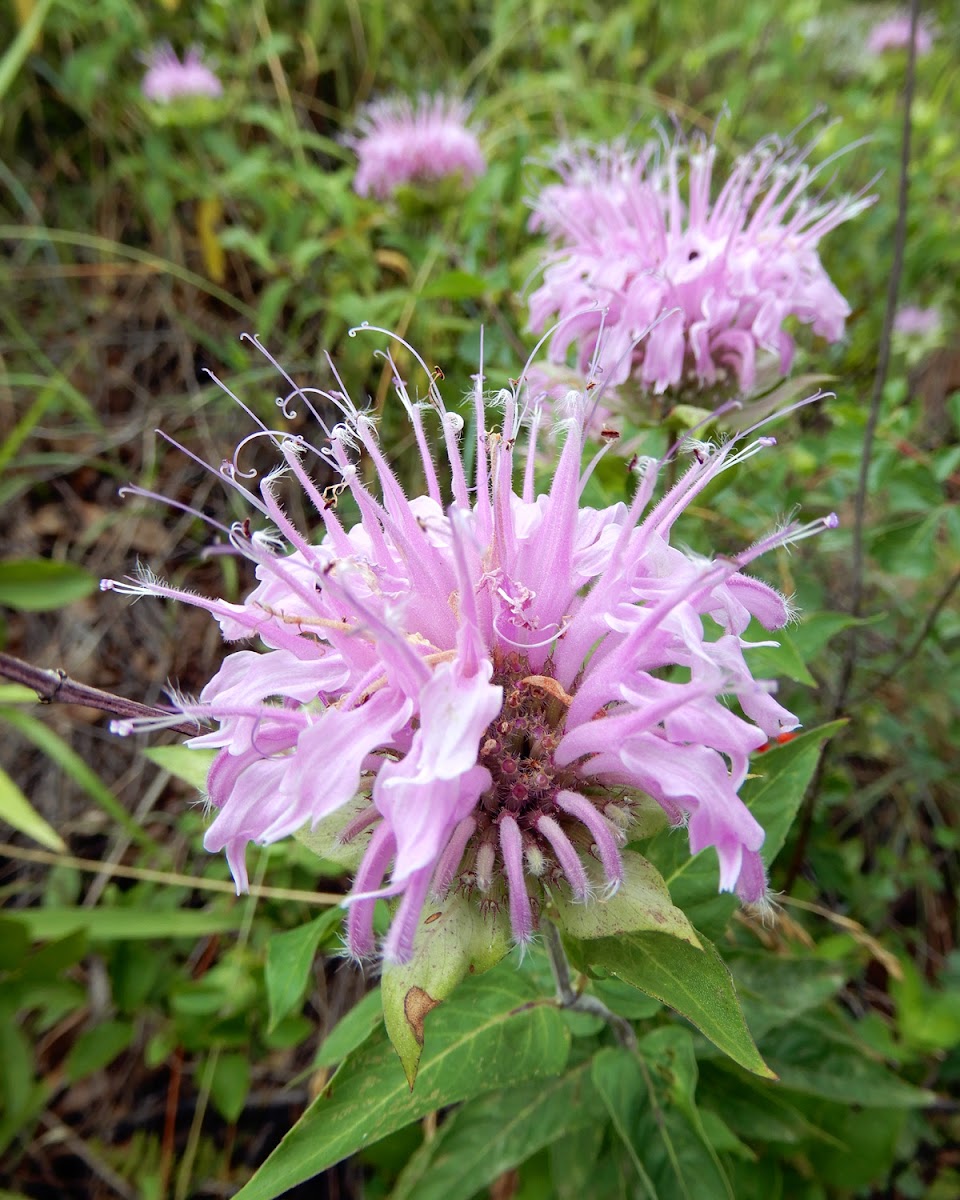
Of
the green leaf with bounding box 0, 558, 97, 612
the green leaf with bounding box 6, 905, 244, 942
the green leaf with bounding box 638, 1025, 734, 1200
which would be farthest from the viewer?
the green leaf with bounding box 0, 558, 97, 612

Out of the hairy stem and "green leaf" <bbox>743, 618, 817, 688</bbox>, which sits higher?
"green leaf" <bbox>743, 618, 817, 688</bbox>

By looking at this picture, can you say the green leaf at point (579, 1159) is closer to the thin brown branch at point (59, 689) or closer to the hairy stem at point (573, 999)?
the hairy stem at point (573, 999)

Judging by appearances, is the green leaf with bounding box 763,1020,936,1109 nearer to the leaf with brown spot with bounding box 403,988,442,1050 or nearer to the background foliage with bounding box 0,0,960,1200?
the background foliage with bounding box 0,0,960,1200

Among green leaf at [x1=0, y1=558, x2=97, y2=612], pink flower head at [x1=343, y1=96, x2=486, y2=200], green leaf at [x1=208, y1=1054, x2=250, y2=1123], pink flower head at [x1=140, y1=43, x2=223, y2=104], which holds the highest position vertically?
pink flower head at [x1=140, y1=43, x2=223, y2=104]

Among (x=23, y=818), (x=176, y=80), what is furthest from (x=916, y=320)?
(x=23, y=818)

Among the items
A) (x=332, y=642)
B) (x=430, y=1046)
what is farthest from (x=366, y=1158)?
(x=332, y=642)

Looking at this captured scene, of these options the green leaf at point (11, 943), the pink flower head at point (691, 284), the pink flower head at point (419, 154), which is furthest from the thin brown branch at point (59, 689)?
the pink flower head at point (419, 154)

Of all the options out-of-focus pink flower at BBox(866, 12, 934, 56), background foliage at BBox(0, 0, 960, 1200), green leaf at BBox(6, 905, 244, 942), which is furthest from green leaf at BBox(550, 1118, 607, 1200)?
out-of-focus pink flower at BBox(866, 12, 934, 56)

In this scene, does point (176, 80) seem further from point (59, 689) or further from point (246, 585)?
point (59, 689)
